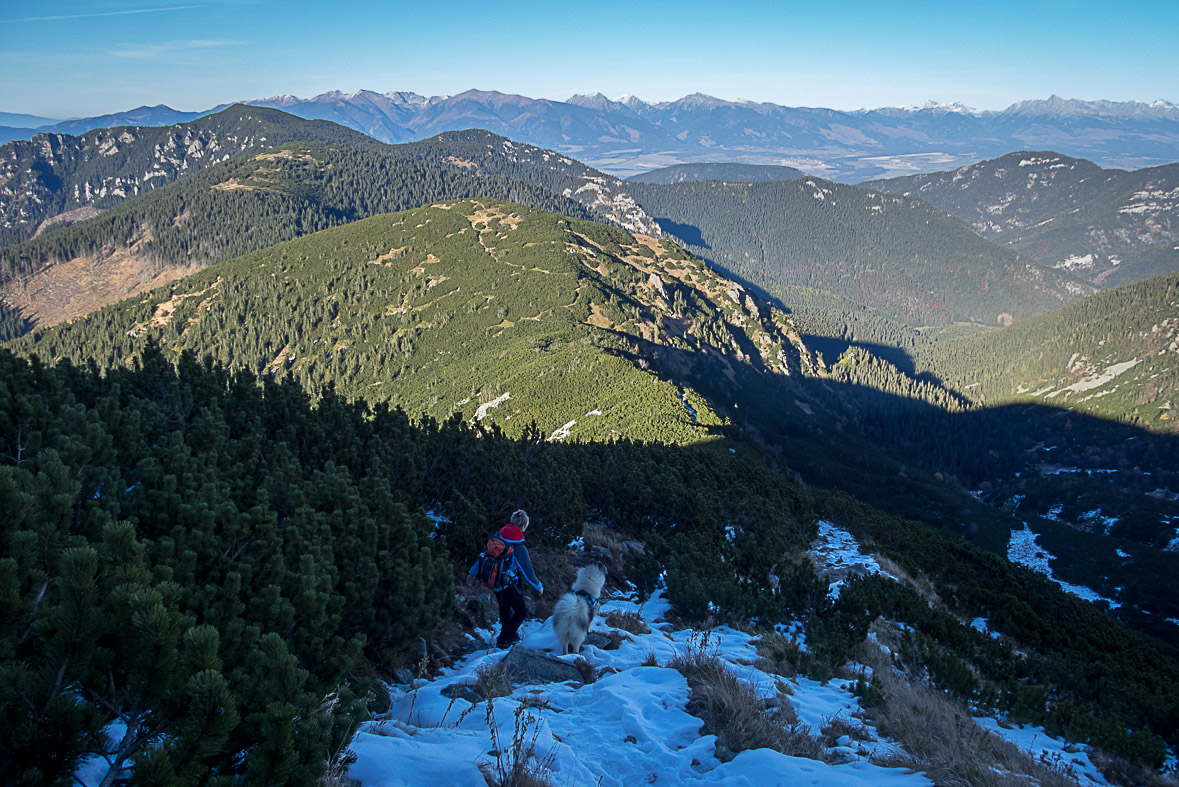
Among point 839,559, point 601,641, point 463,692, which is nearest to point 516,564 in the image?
point 601,641

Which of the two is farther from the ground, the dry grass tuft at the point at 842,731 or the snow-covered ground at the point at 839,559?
the dry grass tuft at the point at 842,731

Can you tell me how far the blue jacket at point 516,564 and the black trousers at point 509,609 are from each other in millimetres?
127

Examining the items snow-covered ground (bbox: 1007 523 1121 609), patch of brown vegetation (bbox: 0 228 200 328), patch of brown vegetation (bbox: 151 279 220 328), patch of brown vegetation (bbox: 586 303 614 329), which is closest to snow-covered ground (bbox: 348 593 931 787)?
snow-covered ground (bbox: 1007 523 1121 609)

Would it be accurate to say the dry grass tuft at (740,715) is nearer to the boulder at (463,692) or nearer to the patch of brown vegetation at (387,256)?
the boulder at (463,692)

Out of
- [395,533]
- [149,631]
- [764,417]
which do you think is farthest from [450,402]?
[149,631]

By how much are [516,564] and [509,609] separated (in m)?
0.67

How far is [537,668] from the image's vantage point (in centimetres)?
748

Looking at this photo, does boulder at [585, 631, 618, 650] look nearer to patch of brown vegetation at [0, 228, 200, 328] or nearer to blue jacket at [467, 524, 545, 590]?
blue jacket at [467, 524, 545, 590]

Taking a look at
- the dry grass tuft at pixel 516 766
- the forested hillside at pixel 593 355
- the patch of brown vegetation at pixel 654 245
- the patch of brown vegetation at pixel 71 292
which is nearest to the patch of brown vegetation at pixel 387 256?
the forested hillside at pixel 593 355

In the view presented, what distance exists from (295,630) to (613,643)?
16.3 feet

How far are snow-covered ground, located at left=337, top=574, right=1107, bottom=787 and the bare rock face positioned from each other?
18cm

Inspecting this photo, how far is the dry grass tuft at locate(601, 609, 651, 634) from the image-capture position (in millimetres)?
10172

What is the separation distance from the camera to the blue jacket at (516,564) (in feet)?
29.3

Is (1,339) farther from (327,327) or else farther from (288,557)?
(288,557)
